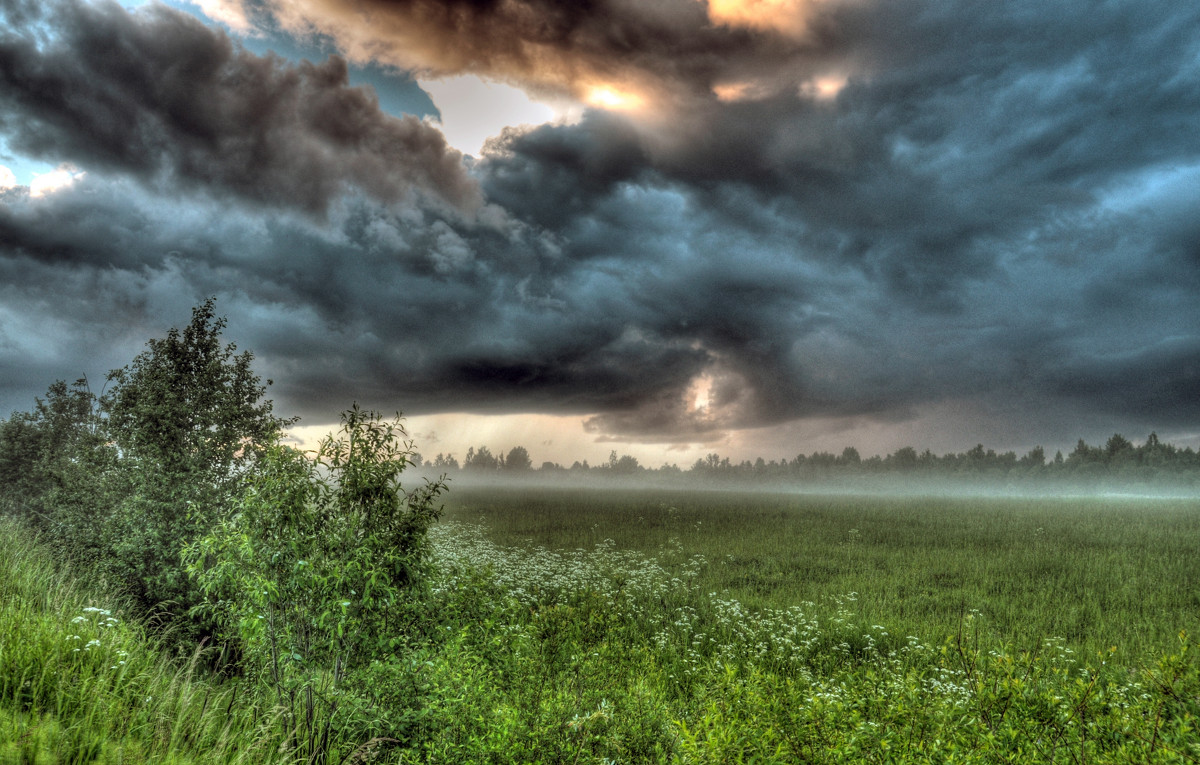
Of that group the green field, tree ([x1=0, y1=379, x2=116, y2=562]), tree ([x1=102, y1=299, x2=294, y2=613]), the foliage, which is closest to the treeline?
the foliage

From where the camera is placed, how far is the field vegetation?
528cm

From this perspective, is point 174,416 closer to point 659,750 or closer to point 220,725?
point 220,725

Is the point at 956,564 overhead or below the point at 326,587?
below

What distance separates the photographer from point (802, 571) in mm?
24500

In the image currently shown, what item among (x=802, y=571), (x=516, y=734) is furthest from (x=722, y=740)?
(x=802, y=571)

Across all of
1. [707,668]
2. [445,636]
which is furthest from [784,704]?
[445,636]

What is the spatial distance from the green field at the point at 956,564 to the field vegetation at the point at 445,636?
205 millimetres

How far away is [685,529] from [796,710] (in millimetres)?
34403

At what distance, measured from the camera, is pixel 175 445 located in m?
15.2

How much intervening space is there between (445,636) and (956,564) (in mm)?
26248

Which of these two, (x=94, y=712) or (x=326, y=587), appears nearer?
(x=94, y=712)

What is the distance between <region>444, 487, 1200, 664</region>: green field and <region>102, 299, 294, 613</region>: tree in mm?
16851

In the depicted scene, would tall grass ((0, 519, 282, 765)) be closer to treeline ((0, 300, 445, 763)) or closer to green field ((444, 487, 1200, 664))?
treeline ((0, 300, 445, 763))

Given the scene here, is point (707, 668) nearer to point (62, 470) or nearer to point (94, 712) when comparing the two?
point (94, 712)
